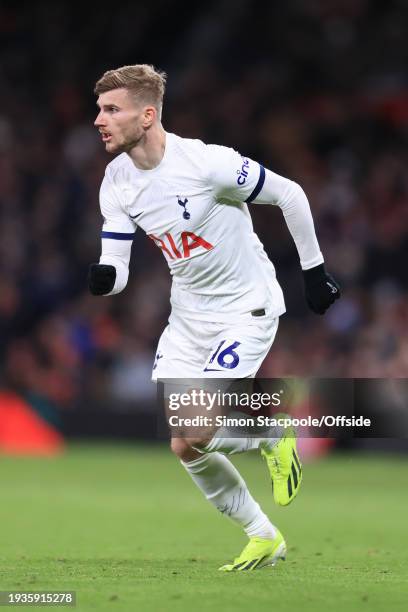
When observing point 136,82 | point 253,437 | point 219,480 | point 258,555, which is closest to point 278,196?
point 136,82

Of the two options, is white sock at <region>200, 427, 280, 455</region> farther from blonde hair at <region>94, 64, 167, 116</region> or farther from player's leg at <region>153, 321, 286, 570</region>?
blonde hair at <region>94, 64, 167, 116</region>

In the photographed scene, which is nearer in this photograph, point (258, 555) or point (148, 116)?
point (148, 116)

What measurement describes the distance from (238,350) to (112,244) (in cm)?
91

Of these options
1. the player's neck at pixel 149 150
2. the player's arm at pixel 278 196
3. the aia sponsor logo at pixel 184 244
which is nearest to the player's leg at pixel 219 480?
the aia sponsor logo at pixel 184 244

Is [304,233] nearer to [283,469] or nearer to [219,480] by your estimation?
[283,469]

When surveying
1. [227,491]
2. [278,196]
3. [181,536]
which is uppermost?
[278,196]

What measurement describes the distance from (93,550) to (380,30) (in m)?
12.3

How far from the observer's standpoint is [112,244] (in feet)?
22.9

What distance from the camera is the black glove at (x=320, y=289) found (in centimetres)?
691

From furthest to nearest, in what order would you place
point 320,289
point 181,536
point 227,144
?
1. point 227,144
2. point 181,536
3. point 320,289

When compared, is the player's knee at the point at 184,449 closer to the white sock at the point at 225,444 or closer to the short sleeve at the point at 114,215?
the white sock at the point at 225,444

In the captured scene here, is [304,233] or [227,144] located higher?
[227,144]

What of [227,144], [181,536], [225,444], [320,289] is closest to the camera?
[225,444]

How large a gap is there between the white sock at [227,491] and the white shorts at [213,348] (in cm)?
49
